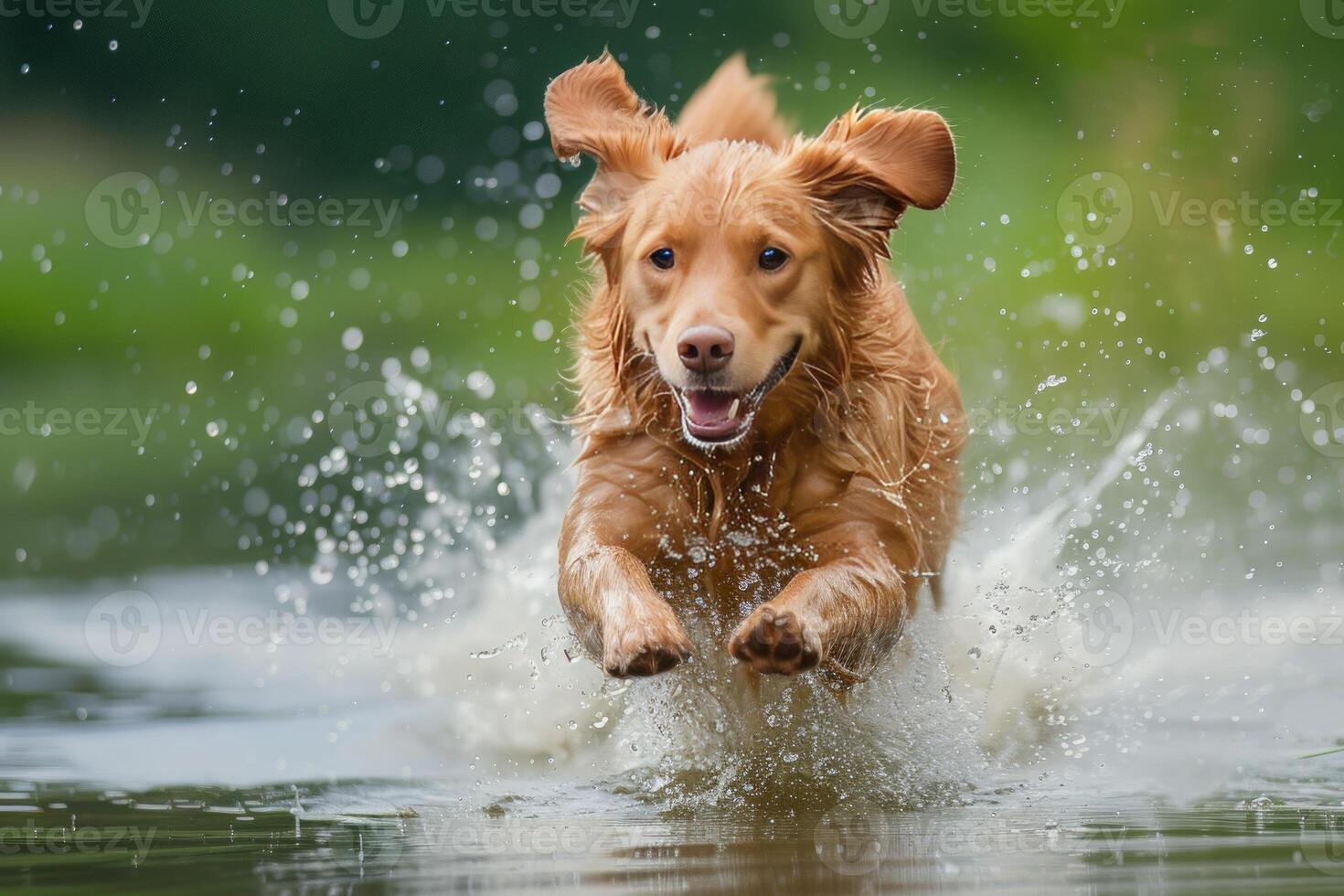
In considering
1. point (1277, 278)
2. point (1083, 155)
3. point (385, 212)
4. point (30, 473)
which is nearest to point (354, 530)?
point (30, 473)

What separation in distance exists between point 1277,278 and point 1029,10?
9.09 ft

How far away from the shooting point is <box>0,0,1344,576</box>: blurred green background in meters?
9.95

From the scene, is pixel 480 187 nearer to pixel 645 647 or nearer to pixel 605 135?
A: pixel 605 135

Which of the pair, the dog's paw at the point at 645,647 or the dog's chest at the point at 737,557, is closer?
the dog's paw at the point at 645,647

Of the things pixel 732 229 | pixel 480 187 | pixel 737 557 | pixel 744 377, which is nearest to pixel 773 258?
pixel 732 229

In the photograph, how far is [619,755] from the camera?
4.64 m

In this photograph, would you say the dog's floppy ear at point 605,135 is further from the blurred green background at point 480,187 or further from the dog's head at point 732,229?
the blurred green background at point 480,187

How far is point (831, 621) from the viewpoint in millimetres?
→ 3611

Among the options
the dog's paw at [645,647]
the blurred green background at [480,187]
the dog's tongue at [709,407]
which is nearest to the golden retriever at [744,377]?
the dog's tongue at [709,407]

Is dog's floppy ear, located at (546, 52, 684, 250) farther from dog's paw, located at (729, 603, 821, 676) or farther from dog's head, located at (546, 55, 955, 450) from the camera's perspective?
dog's paw, located at (729, 603, 821, 676)

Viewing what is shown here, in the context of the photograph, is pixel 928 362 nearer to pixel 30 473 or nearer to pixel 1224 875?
pixel 1224 875

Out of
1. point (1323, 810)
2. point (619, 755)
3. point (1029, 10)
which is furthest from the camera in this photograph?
point (1029, 10)

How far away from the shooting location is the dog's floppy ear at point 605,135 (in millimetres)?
4117

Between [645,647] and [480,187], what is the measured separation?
9159mm
